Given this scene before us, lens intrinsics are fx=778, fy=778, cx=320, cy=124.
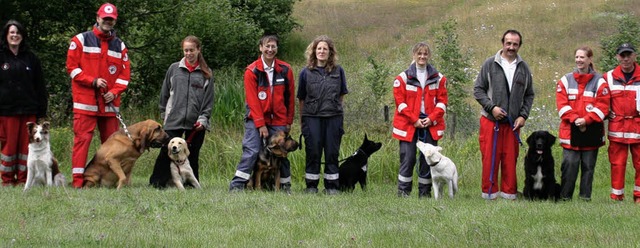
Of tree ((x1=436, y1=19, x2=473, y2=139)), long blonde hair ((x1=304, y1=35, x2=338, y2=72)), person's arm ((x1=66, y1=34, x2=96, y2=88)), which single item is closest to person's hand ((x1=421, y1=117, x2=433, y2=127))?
long blonde hair ((x1=304, y1=35, x2=338, y2=72))

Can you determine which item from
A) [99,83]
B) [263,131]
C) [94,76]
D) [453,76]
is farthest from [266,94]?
[453,76]

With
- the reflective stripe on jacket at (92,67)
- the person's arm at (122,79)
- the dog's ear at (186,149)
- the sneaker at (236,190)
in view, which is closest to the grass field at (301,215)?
the sneaker at (236,190)

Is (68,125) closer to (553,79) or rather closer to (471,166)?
(471,166)

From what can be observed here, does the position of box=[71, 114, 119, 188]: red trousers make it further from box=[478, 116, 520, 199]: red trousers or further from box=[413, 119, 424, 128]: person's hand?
box=[478, 116, 520, 199]: red trousers

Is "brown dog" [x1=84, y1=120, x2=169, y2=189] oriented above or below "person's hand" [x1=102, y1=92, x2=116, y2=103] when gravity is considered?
below

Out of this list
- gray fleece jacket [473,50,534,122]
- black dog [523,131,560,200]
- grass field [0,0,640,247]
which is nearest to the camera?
grass field [0,0,640,247]

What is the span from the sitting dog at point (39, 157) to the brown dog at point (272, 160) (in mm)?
2414

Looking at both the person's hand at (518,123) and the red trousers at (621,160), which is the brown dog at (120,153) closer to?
the person's hand at (518,123)

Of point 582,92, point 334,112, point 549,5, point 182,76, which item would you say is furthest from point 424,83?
point 549,5

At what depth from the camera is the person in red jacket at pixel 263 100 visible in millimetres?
9234

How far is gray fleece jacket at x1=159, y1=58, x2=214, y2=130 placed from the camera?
9.66 m

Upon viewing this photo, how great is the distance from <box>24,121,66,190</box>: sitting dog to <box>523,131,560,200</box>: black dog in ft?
18.6

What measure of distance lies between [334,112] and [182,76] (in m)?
1.96

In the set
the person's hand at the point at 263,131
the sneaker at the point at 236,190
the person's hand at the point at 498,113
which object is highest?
the person's hand at the point at 498,113
